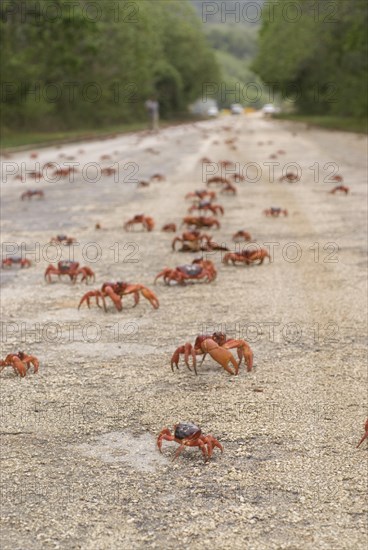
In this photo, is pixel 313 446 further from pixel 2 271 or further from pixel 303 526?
pixel 2 271

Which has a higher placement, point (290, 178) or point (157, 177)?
point (157, 177)

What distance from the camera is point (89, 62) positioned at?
5522cm

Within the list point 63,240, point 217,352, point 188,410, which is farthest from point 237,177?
point 188,410

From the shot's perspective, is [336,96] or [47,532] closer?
[47,532]

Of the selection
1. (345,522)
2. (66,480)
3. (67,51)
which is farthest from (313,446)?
(67,51)

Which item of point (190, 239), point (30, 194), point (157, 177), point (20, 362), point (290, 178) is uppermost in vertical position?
point (157, 177)

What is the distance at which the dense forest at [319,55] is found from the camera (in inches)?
1549

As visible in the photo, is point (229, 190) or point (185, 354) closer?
point (185, 354)

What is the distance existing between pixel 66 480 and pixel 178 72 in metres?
94.0

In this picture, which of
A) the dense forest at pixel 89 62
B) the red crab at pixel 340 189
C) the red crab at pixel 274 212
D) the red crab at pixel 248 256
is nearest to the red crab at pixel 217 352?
the red crab at pixel 248 256

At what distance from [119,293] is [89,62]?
50535 millimetres

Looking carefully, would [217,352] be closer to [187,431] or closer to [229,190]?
[187,431]

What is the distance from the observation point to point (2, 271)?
8.55 m

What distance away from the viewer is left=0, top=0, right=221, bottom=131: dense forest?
128ft
